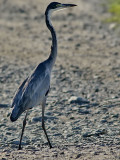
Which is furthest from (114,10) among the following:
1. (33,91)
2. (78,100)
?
(33,91)

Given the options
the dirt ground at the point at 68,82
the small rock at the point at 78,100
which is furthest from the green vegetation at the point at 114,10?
Answer: the small rock at the point at 78,100

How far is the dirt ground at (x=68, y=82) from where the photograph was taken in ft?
25.0

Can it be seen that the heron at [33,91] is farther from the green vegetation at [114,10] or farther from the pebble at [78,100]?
the green vegetation at [114,10]

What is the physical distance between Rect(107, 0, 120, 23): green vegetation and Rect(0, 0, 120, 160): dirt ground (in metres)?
0.36

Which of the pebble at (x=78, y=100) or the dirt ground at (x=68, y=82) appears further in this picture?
the pebble at (x=78, y=100)

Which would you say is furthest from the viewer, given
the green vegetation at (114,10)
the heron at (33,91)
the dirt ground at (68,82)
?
the green vegetation at (114,10)

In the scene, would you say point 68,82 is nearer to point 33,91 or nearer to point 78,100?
point 78,100

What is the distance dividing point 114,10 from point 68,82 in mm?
8501

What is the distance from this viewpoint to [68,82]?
1138 cm

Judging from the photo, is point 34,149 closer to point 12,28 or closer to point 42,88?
point 42,88

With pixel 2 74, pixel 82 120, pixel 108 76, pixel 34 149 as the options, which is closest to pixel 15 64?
pixel 2 74

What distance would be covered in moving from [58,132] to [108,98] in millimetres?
2170

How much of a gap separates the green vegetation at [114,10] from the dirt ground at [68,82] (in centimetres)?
36

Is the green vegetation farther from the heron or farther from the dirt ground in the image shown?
the heron
